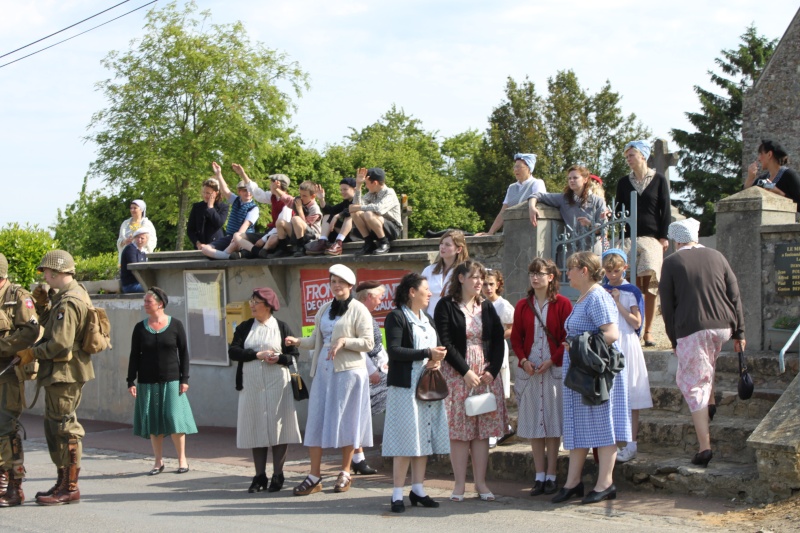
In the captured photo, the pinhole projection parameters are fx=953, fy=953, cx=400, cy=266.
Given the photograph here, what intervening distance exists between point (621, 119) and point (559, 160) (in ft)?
17.6

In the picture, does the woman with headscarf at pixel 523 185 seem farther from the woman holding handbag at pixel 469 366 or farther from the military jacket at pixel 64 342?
the military jacket at pixel 64 342

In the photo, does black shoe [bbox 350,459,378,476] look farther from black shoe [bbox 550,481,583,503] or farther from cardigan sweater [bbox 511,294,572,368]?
black shoe [bbox 550,481,583,503]

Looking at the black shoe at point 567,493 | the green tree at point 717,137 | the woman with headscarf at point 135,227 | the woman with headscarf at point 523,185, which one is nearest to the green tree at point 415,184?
the green tree at point 717,137

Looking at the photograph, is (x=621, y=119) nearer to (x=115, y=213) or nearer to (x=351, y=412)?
(x=115, y=213)

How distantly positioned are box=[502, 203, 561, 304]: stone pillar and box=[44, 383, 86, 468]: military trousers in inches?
189

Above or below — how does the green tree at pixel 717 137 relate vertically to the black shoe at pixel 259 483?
above

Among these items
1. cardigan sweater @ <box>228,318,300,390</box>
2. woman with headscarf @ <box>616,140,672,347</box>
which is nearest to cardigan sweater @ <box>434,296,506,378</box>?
cardigan sweater @ <box>228,318,300,390</box>

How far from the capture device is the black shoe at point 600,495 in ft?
24.8

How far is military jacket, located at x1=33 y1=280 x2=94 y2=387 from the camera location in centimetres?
830

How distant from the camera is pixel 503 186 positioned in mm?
48344

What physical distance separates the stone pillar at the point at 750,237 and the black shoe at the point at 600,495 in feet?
9.17

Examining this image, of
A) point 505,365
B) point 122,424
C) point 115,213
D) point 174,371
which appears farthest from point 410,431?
point 115,213

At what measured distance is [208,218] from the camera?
14094mm

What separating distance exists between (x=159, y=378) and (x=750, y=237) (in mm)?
6268
